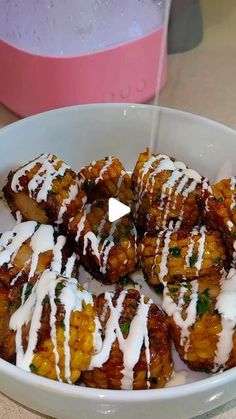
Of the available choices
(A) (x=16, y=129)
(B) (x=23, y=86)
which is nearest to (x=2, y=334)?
(A) (x=16, y=129)

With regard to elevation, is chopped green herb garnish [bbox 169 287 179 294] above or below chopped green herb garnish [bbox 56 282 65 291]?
below

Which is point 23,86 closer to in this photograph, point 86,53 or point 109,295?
point 86,53

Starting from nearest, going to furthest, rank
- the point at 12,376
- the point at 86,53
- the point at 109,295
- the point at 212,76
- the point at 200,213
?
the point at 12,376 → the point at 109,295 → the point at 200,213 → the point at 86,53 → the point at 212,76

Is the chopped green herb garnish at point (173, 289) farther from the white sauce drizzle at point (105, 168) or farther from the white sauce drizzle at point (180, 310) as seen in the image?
the white sauce drizzle at point (105, 168)

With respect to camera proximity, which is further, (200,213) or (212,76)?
(212,76)

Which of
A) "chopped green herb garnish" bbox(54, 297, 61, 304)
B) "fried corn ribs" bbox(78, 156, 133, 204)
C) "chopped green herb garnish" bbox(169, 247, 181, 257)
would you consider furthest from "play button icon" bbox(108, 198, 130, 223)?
"chopped green herb garnish" bbox(54, 297, 61, 304)

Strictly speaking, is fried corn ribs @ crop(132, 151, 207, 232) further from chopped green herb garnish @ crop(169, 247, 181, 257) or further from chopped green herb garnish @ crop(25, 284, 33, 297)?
chopped green herb garnish @ crop(25, 284, 33, 297)

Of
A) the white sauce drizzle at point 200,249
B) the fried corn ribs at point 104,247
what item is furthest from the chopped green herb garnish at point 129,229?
the white sauce drizzle at point 200,249
